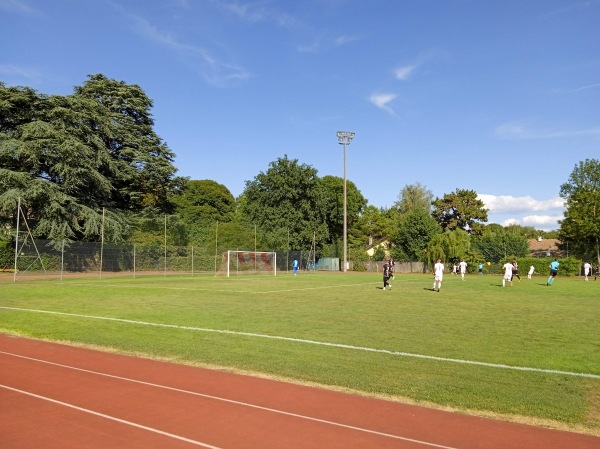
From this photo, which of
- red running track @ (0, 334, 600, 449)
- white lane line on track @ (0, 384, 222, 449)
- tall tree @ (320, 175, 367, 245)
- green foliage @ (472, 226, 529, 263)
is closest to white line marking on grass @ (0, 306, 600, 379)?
red running track @ (0, 334, 600, 449)

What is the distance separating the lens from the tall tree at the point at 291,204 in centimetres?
7538

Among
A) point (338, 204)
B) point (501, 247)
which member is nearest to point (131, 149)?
point (338, 204)

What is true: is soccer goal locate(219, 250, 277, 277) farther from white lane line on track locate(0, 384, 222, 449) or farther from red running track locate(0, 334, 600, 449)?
white lane line on track locate(0, 384, 222, 449)

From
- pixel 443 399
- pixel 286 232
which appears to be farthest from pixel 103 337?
pixel 286 232

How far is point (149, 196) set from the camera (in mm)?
72375

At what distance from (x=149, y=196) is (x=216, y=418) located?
68824 millimetres

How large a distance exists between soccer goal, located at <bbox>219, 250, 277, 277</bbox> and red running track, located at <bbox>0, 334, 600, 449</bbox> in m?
43.4

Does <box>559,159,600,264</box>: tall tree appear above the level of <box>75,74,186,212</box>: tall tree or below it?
below

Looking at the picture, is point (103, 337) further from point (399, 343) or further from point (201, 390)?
point (399, 343)

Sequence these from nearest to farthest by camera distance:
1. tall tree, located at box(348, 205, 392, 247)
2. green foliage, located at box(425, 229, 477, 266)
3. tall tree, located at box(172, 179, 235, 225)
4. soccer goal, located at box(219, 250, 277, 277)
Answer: soccer goal, located at box(219, 250, 277, 277) → green foliage, located at box(425, 229, 477, 266) → tall tree, located at box(172, 179, 235, 225) → tall tree, located at box(348, 205, 392, 247)

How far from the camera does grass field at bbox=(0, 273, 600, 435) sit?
314 inches

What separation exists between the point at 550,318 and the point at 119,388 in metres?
13.8

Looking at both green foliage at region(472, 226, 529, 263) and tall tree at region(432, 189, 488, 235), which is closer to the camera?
green foliage at region(472, 226, 529, 263)

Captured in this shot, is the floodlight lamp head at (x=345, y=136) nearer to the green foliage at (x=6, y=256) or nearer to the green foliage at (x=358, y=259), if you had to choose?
the green foliage at (x=358, y=259)
